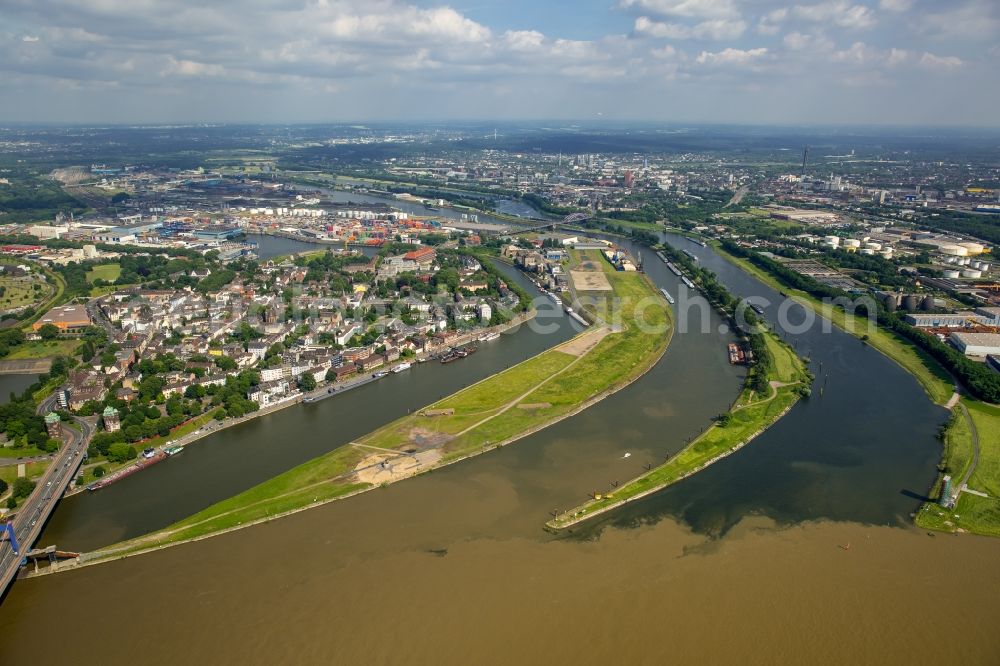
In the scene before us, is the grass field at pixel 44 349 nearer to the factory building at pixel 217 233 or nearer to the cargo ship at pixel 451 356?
the cargo ship at pixel 451 356

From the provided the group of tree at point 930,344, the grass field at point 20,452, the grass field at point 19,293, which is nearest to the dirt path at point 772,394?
the group of tree at point 930,344

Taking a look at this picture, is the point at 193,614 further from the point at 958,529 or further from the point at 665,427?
the point at 958,529

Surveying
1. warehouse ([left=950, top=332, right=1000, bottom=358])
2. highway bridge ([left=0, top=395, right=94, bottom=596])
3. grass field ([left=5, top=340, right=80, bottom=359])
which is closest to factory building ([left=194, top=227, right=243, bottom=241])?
grass field ([left=5, top=340, right=80, bottom=359])

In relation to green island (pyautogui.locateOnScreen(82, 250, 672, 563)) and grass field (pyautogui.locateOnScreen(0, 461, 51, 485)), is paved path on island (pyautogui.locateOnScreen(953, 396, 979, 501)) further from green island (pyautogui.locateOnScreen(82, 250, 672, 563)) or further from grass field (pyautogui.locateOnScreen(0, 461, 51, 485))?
grass field (pyautogui.locateOnScreen(0, 461, 51, 485))

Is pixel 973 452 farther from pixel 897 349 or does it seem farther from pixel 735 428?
pixel 897 349

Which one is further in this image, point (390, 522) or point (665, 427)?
point (665, 427)

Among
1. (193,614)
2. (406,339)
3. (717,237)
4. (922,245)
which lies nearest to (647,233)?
(717,237)

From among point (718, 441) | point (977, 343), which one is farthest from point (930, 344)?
point (718, 441)
